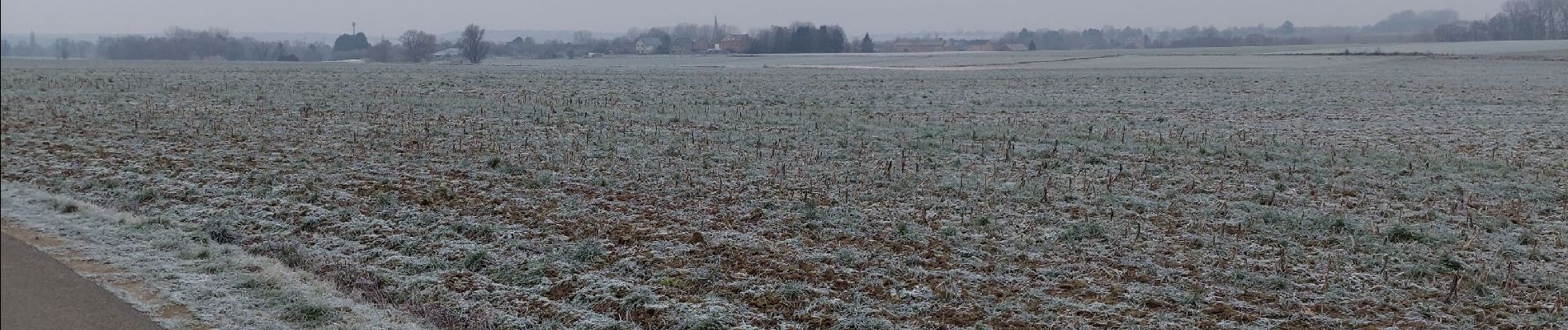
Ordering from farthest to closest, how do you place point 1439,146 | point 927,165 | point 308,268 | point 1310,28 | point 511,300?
point 1310,28 < point 1439,146 < point 927,165 < point 308,268 < point 511,300

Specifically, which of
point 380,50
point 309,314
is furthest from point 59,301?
point 380,50

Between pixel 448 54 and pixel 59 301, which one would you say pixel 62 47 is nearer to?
pixel 59 301

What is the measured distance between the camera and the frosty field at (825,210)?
7637mm

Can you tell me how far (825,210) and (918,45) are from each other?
12069 centimetres

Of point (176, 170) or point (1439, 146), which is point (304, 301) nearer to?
point (176, 170)

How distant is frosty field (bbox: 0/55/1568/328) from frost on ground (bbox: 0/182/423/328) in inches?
3.3

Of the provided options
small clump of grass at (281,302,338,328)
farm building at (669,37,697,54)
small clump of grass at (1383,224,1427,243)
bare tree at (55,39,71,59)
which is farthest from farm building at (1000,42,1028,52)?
bare tree at (55,39,71,59)

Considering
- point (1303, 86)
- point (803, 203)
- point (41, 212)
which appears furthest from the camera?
point (1303, 86)

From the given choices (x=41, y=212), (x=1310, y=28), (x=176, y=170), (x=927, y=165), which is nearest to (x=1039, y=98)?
(x=927, y=165)

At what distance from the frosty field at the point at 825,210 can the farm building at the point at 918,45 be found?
333ft

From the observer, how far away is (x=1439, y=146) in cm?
1798

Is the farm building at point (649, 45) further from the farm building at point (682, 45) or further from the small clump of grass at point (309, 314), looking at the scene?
the small clump of grass at point (309, 314)

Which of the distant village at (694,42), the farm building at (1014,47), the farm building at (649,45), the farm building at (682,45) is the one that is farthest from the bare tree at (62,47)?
the farm building at (1014,47)

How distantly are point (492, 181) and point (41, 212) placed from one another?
4739 millimetres
